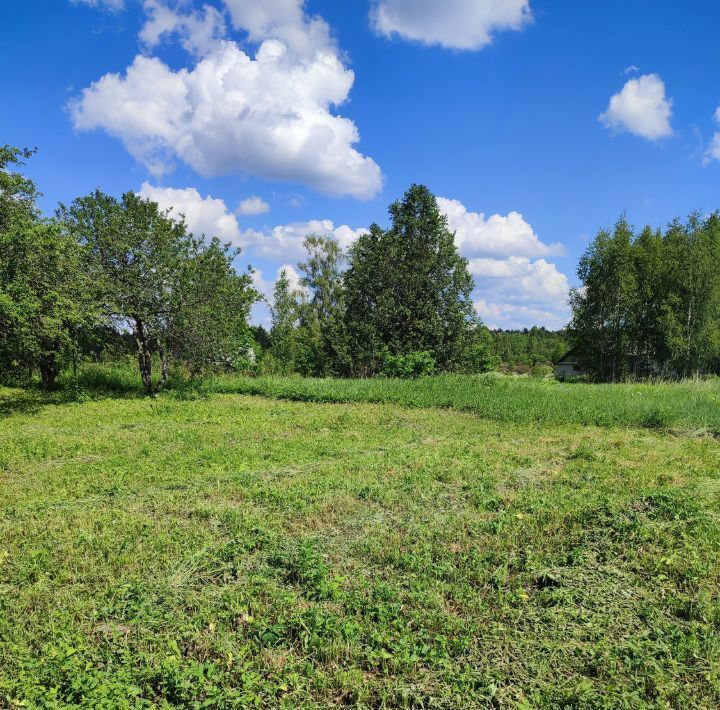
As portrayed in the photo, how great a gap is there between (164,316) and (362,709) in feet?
52.8

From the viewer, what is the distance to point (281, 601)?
3871mm

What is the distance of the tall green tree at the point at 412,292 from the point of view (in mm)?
26594

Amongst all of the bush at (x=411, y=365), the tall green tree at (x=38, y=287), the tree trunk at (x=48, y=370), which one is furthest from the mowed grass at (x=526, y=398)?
the tall green tree at (x=38, y=287)

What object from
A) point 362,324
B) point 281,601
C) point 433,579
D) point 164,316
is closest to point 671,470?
point 433,579

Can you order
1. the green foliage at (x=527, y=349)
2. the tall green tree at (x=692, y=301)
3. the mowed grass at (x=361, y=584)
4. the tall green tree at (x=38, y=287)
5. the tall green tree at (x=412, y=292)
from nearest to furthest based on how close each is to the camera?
the mowed grass at (x=361, y=584) < the tall green tree at (x=38, y=287) < the tall green tree at (x=412, y=292) < the tall green tree at (x=692, y=301) < the green foliage at (x=527, y=349)

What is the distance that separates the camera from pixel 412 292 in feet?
87.7

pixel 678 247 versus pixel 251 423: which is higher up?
pixel 678 247

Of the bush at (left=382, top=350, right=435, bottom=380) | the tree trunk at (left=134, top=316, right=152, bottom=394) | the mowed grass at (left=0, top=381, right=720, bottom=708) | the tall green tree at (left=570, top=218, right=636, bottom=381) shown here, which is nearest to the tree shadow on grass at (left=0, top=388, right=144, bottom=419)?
the tree trunk at (left=134, top=316, right=152, bottom=394)

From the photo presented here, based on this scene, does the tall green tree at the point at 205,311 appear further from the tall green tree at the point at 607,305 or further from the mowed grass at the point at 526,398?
the tall green tree at the point at 607,305

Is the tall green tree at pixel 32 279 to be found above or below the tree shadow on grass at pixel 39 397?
above

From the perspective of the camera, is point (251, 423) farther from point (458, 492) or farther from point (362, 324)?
point (362, 324)

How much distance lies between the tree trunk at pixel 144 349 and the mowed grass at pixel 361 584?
31.2 ft

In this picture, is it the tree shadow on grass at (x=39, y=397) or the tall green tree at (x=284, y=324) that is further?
the tall green tree at (x=284, y=324)

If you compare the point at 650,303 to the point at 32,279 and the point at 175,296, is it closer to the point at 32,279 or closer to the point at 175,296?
the point at 175,296
